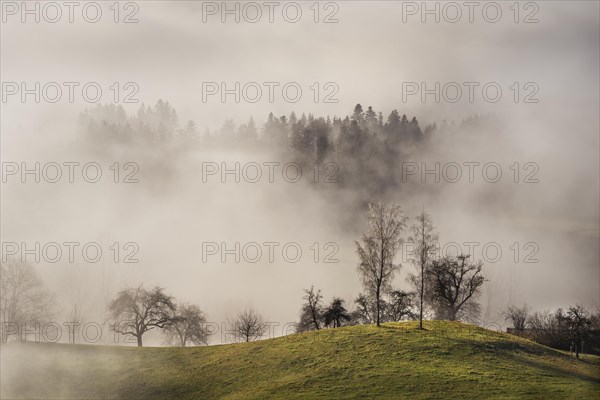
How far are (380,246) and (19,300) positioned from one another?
68171 millimetres

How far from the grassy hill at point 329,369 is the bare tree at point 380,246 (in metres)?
6.62

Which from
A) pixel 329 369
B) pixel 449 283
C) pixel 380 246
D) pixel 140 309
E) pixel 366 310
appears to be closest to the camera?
pixel 329 369

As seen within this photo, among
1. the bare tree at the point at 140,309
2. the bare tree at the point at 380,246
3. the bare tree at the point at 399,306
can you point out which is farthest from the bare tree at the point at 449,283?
the bare tree at the point at 140,309

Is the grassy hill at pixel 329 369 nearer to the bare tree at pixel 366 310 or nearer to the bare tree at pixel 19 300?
the bare tree at pixel 19 300

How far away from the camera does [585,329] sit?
87.6 m

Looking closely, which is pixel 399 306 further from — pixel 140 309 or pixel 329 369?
pixel 329 369

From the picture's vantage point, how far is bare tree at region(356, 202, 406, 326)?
85875mm

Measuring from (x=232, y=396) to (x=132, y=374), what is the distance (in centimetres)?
1772

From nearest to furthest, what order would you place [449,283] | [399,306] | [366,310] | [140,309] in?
[140,309] → [449,283] → [399,306] → [366,310]

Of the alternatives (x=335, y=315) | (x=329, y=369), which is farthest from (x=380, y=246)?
(x=335, y=315)

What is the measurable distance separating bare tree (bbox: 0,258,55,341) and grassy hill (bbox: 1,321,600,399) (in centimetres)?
2078

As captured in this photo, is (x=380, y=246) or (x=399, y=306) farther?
(x=399, y=306)

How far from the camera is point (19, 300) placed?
11731 cm

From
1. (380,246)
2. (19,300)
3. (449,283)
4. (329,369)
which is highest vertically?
(380,246)
